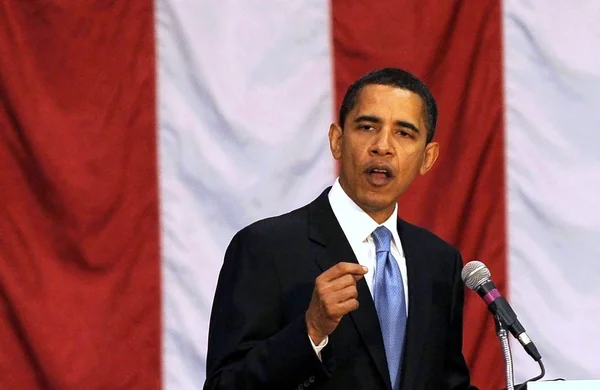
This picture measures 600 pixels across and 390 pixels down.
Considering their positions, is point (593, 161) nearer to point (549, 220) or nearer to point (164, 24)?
point (549, 220)

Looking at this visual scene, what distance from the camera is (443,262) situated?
192 centimetres

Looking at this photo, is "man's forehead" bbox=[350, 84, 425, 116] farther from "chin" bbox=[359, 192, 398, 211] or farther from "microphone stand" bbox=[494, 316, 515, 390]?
"microphone stand" bbox=[494, 316, 515, 390]

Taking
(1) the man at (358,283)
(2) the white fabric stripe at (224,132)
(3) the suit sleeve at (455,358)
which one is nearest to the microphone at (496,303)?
(1) the man at (358,283)

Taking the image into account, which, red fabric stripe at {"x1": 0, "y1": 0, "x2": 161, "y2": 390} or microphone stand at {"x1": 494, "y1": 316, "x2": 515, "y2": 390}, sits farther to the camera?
red fabric stripe at {"x1": 0, "y1": 0, "x2": 161, "y2": 390}

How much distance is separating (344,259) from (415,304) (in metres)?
0.15

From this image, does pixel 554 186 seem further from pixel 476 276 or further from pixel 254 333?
pixel 254 333

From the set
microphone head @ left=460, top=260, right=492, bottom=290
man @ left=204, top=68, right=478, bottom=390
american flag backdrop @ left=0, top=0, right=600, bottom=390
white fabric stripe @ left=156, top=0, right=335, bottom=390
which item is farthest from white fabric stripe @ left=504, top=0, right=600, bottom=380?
microphone head @ left=460, top=260, right=492, bottom=290

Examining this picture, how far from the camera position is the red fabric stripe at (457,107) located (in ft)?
8.30

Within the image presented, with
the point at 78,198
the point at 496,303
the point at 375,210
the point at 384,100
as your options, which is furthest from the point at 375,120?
the point at 78,198

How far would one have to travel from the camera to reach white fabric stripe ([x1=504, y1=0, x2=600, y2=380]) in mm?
2551

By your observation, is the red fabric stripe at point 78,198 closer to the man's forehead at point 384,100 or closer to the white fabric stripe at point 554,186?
the man's forehead at point 384,100

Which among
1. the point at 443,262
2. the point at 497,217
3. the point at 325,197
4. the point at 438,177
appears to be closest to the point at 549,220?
the point at 497,217

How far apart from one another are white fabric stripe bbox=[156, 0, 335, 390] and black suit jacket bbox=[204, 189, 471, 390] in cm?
64

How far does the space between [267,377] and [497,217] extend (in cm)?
112
